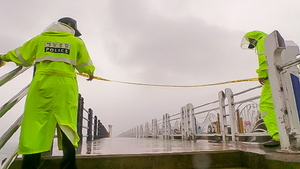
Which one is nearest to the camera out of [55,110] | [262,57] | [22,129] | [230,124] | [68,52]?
[22,129]

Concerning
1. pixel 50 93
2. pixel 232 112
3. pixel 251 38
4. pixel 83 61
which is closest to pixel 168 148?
Result: pixel 83 61

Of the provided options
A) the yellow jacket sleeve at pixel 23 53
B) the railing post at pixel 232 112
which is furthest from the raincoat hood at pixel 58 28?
the railing post at pixel 232 112

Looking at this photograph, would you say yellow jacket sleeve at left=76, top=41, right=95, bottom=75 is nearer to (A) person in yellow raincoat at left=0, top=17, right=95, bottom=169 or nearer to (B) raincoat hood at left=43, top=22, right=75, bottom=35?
(A) person in yellow raincoat at left=0, top=17, right=95, bottom=169

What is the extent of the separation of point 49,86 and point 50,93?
0.18 feet

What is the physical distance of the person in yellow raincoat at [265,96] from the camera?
9.00 ft

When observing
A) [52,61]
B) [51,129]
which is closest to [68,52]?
[52,61]

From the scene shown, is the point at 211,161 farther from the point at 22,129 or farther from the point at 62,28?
the point at 62,28

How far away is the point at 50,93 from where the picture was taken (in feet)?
5.54

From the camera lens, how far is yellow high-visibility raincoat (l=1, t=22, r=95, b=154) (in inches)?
62.8

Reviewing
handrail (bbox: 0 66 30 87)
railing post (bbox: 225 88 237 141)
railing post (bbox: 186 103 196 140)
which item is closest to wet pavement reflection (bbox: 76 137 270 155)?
railing post (bbox: 225 88 237 141)

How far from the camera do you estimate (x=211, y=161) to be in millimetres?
2195

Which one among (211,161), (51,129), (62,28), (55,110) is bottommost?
(211,161)

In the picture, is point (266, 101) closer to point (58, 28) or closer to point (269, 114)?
point (269, 114)

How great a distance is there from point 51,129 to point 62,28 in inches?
Result: 35.4
